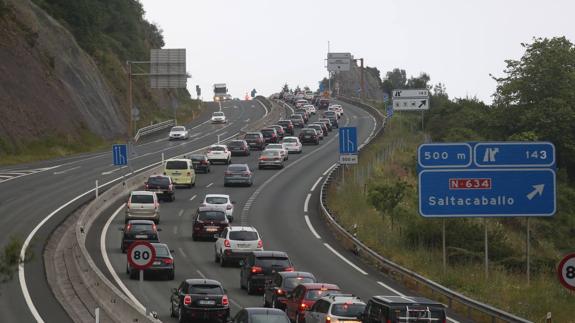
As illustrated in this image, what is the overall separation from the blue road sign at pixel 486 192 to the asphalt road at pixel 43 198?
41.1 ft

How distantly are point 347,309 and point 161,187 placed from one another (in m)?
34.3

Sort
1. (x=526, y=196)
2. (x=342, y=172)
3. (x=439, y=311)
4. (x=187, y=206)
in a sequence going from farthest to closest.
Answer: (x=342, y=172), (x=187, y=206), (x=526, y=196), (x=439, y=311)

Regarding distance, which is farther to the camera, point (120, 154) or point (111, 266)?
point (120, 154)

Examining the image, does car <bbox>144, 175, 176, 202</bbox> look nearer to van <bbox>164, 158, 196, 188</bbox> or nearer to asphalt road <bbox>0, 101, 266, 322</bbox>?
asphalt road <bbox>0, 101, 266, 322</bbox>

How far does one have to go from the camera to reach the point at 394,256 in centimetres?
4069

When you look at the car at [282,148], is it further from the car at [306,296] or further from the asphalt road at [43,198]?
the car at [306,296]

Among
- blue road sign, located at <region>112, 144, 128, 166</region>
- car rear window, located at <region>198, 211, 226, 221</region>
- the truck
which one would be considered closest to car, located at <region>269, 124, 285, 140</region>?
blue road sign, located at <region>112, 144, 128, 166</region>

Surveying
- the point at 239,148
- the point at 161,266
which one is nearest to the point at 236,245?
the point at 161,266

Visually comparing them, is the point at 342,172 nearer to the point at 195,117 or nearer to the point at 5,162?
the point at 5,162

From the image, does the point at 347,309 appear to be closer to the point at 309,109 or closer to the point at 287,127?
the point at 287,127

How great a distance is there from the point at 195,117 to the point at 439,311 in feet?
380

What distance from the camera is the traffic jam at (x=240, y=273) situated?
864 inches

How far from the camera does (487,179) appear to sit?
33531 millimetres

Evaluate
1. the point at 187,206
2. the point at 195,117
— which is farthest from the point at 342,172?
the point at 195,117
